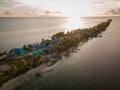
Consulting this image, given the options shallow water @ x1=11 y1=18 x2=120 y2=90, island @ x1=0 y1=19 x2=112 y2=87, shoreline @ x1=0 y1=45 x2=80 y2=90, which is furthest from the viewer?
island @ x1=0 y1=19 x2=112 y2=87

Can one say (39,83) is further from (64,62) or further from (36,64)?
(64,62)

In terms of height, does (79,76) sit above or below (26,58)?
below

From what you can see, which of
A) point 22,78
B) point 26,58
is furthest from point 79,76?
point 26,58

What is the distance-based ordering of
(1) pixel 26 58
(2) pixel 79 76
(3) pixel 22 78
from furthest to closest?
(1) pixel 26 58, (2) pixel 79 76, (3) pixel 22 78

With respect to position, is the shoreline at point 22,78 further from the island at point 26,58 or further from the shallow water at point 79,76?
the shallow water at point 79,76

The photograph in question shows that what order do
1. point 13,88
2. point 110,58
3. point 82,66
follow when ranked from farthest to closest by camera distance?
point 110,58 → point 82,66 → point 13,88

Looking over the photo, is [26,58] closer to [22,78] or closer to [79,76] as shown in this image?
[22,78]

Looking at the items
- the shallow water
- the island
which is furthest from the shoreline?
the shallow water

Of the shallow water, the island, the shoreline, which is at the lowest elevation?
the shallow water

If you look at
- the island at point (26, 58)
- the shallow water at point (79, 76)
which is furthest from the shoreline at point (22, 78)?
the shallow water at point (79, 76)

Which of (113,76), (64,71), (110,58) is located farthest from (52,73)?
(110,58)

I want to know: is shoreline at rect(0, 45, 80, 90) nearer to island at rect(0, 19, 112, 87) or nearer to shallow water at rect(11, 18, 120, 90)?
island at rect(0, 19, 112, 87)
